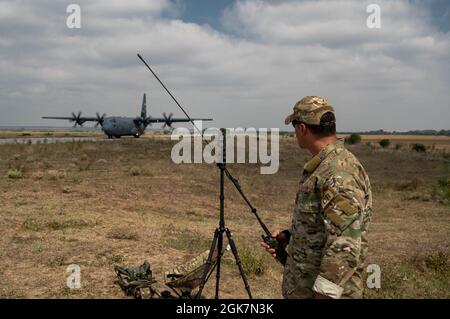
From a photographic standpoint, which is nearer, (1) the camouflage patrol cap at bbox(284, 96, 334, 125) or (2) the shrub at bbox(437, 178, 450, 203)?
(1) the camouflage patrol cap at bbox(284, 96, 334, 125)

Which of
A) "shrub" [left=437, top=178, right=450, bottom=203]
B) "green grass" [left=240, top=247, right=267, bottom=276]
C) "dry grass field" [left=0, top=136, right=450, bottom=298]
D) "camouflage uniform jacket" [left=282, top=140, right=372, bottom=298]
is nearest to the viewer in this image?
"camouflage uniform jacket" [left=282, top=140, right=372, bottom=298]

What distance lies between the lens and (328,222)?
8.83ft

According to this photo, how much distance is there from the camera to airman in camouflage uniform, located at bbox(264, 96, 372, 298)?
8.60 feet

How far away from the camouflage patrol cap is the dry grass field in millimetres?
4190

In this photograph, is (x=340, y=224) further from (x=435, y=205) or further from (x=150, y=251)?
(x=435, y=205)

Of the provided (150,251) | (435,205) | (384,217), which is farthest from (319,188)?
(435,205)

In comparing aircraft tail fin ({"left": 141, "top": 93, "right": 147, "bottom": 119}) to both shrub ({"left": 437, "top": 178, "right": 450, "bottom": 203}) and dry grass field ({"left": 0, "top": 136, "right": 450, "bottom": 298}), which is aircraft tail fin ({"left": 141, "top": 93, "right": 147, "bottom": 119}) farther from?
shrub ({"left": 437, "top": 178, "right": 450, "bottom": 203})

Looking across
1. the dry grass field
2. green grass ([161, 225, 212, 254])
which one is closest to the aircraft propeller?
the dry grass field

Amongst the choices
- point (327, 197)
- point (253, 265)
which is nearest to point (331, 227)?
point (327, 197)

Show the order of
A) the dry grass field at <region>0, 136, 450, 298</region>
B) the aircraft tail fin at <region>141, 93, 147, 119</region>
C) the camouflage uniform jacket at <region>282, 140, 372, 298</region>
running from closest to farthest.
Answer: the camouflage uniform jacket at <region>282, 140, 372, 298</region>, the dry grass field at <region>0, 136, 450, 298</region>, the aircraft tail fin at <region>141, 93, 147, 119</region>

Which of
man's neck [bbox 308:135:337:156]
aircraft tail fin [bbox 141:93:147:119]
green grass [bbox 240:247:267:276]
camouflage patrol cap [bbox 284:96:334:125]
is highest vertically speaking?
aircraft tail fin [bbox 141:93:147:119]

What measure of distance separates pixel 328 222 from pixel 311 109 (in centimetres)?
82

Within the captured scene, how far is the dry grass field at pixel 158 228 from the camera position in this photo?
686cm

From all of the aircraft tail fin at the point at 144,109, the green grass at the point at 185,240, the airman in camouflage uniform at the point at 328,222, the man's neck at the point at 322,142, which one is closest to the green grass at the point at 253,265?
the green grass at the point at 185,240
